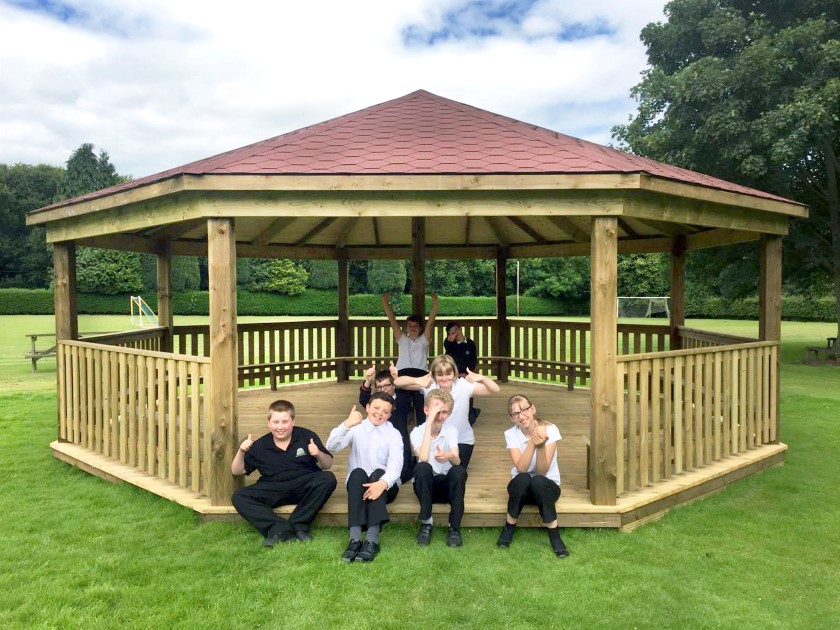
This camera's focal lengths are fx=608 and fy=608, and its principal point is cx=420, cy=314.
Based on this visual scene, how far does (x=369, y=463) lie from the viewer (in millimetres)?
4707

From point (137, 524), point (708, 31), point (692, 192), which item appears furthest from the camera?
point (708, 31)

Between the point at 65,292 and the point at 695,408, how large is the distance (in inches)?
271

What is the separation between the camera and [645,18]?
1891 centimetres

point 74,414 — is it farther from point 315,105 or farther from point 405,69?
point 315,105

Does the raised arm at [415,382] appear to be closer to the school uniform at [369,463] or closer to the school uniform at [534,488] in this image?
the school uniform at [369,463]

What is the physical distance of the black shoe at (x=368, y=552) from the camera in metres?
4.23

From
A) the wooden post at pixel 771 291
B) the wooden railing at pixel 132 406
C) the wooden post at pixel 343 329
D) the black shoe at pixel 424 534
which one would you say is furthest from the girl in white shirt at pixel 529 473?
the wooden post at pixel 343 329

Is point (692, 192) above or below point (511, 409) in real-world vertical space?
above

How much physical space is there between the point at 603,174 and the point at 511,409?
6.47 ft

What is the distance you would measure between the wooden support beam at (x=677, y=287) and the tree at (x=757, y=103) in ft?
22.6

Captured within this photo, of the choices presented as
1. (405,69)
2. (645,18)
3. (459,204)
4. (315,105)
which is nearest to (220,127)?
(315,105)

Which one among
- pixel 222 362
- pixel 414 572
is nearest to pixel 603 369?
pixel 414 572

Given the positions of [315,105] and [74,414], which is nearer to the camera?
[74,414]

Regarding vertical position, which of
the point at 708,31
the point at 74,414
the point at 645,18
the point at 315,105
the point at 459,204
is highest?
the point at 315,105
